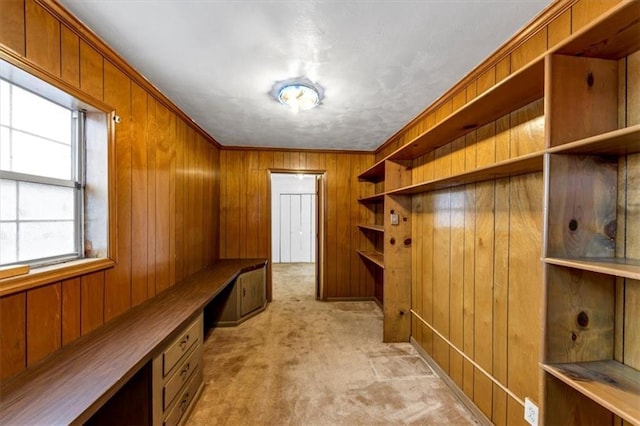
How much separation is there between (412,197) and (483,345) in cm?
145

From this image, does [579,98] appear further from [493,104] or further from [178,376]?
[178,376]

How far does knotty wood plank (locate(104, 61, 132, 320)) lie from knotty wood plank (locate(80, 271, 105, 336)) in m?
0.04

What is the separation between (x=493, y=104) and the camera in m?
1.42

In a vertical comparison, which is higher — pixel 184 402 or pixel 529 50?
pixel 529 50

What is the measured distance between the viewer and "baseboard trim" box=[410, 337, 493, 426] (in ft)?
5.67

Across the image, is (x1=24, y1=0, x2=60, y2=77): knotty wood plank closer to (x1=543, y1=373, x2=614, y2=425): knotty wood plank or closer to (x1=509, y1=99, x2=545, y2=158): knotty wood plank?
(x1=509, y1=99, x2=545, y2=158): knotty wood plank

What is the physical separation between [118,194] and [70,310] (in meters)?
0.71

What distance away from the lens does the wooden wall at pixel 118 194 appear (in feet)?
3.69

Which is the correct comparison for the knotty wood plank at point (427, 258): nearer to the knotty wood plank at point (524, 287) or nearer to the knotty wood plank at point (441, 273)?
the knotty wood plank at point (441, 273)

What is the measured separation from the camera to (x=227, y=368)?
2.32m

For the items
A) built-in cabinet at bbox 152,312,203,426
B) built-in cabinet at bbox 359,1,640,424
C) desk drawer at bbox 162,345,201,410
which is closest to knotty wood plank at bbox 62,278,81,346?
built-in cabinet at bbox 152,312,203,426

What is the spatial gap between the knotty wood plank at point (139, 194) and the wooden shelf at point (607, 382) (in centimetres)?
232

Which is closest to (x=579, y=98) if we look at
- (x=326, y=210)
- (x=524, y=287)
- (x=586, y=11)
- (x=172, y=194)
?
(x=586, y=11)

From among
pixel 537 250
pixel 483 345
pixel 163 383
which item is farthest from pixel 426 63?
pixel 163 383
